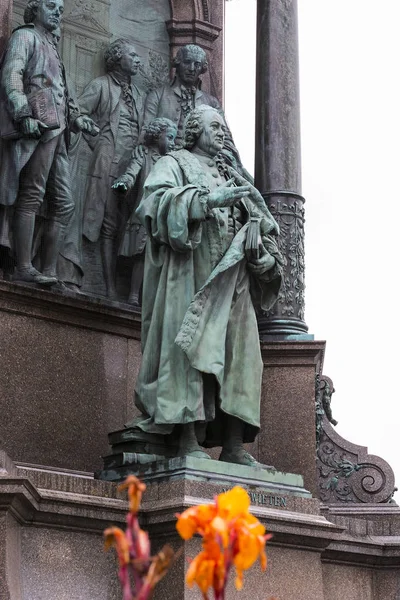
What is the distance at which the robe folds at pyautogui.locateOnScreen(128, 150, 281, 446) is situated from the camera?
7945 millimetres

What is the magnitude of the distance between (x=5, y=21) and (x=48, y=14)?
35cm

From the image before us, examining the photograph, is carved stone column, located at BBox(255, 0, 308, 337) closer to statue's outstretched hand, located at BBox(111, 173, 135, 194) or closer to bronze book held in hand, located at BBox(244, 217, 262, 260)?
statue's outstretched hand, located at BBox(111, 173, 135, 194)

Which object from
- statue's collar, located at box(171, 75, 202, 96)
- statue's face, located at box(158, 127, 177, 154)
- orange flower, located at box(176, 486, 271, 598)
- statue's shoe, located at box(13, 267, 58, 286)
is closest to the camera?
orange flower, located at box(176, 486, 271, 598)

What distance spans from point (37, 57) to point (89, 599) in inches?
162

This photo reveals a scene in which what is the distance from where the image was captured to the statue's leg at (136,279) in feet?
32.9

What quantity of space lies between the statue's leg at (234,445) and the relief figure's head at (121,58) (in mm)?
3478

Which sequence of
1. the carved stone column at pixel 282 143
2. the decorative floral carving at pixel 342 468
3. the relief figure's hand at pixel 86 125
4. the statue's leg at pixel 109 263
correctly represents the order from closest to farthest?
the relief figure's hand at pixel 86 125
the statue's leg at pixel 109 263
the decorative floral carving at pixel 342 468
the carved stone column at pixel 282 143

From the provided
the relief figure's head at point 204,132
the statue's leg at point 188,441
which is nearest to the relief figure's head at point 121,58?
the relief figure's head at point 204,132

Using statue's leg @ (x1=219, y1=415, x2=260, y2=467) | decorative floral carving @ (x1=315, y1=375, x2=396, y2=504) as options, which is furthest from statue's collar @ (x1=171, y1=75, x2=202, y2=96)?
statue's leg @ (x1=219, y1=415, x2=260, y2=467)

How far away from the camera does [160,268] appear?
27.3 feet

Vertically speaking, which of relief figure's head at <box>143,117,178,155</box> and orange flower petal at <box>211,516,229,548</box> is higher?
relief figure's head at <box>143,117,178,155</box>

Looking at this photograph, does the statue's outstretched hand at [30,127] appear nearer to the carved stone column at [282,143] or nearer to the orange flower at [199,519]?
the carved stone column at [282,143]

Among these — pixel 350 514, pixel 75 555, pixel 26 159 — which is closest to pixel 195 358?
pixel 75 555

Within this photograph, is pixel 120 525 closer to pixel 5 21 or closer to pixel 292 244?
pixel 292 244
